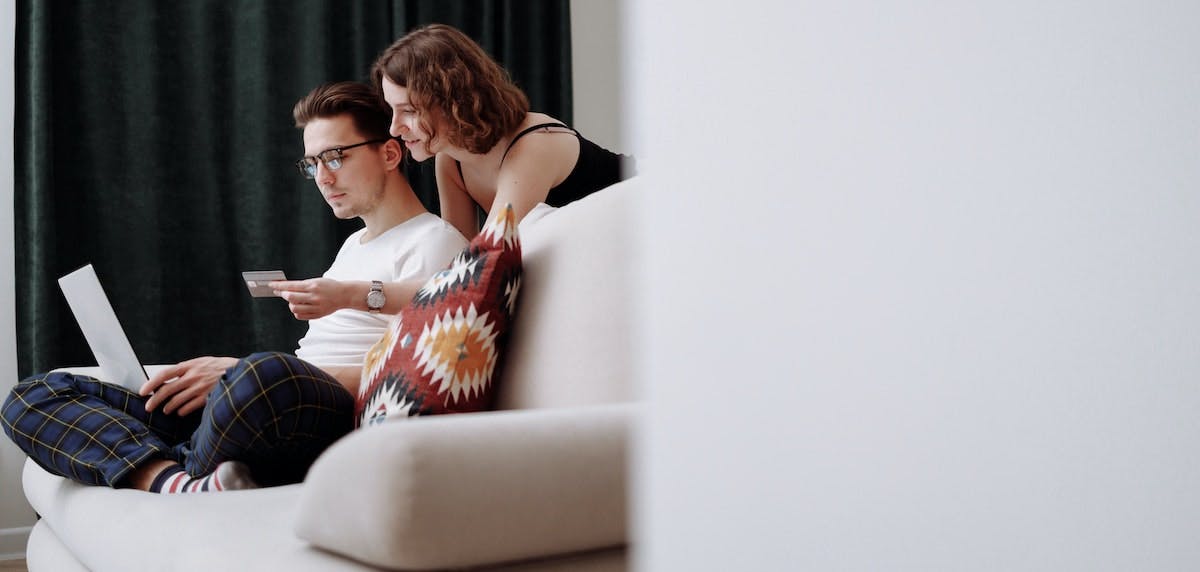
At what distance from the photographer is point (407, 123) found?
2072 mm

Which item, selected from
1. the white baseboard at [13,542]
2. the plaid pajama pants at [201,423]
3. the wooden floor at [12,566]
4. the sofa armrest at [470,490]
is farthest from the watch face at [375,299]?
the white baseboard at [13,542]

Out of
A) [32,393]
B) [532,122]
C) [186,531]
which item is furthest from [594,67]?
[186,531]

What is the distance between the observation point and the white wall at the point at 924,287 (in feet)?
0.58

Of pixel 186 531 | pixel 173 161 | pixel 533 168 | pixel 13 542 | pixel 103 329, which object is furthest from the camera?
pixel 173 161

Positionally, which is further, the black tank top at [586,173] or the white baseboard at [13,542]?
the white baseboard at [13,542]

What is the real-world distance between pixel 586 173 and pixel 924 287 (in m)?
1.89

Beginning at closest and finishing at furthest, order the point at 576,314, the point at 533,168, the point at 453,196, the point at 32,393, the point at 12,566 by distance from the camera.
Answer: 1. the point at 576,314
2. the point at 32,393
3. the point at 533,168
4. the point at 453,196
5. the point at 12,566

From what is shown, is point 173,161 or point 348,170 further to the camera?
point 173,161

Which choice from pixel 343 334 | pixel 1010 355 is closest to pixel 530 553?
pixel 1010 355

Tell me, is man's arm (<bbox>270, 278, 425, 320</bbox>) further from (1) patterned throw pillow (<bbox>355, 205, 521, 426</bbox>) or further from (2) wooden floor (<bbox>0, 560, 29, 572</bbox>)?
(2) wooden floor (<bbox>0, 560, 29, 572</bbox>)

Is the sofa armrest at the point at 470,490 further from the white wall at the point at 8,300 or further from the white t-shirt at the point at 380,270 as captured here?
the white wall at the point at 8,300

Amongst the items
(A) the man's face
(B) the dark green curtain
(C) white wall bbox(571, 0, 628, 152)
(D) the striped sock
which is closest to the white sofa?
(D) the striped sock

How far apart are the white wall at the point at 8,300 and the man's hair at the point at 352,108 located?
4.73 feet

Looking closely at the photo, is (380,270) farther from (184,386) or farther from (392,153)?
(184,386)
